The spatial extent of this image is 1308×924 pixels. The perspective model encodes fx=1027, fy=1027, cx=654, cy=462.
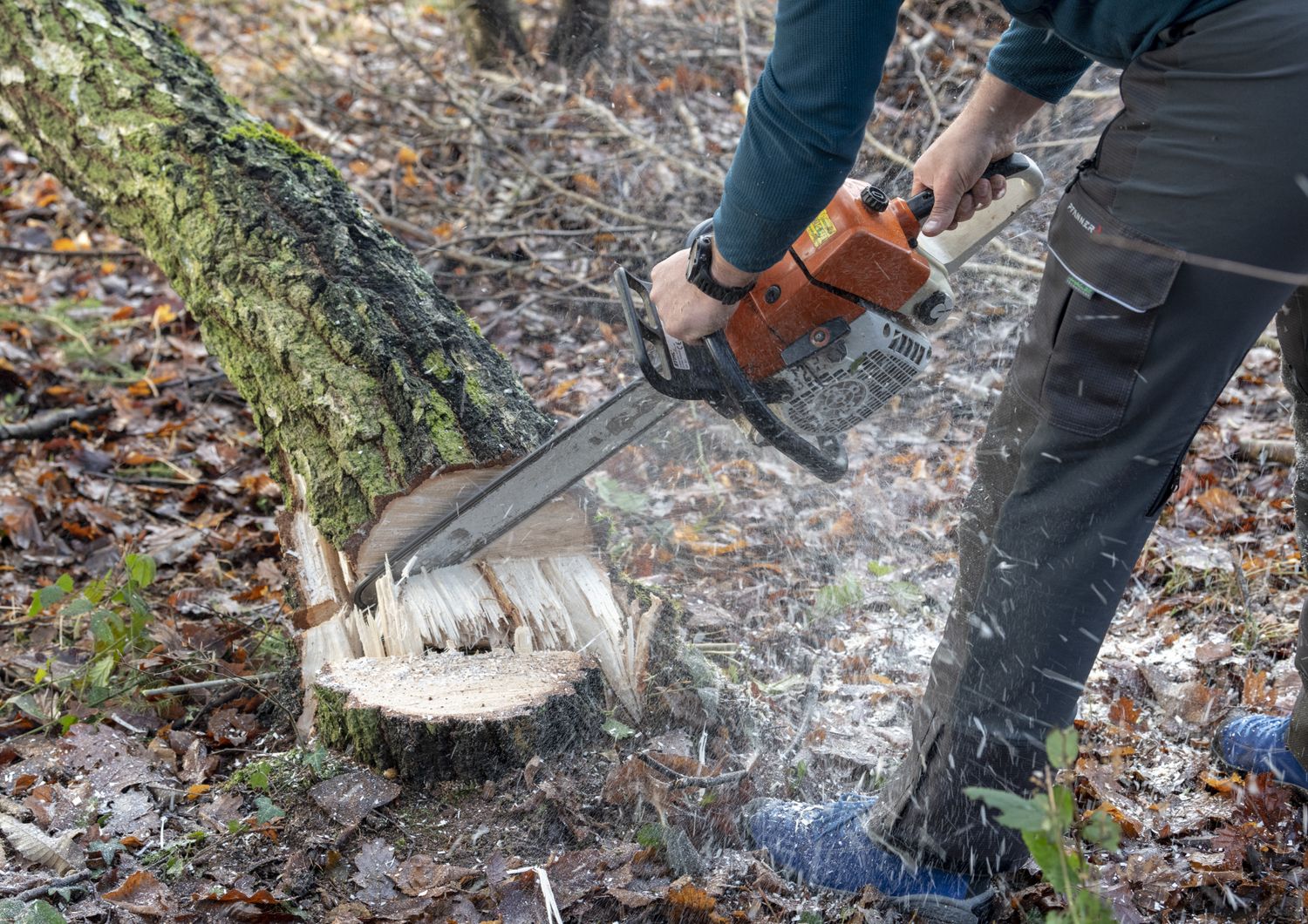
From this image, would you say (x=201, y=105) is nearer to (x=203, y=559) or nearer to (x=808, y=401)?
(x=203, y=559)

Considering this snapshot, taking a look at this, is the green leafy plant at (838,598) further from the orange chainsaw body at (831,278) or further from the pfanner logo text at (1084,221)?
the pfanner logo text at (1084,221)

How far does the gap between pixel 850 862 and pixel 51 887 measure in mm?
1626

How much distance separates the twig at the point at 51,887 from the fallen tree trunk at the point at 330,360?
2.34 feet

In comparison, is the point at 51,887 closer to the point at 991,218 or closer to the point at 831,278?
the point at 831,278

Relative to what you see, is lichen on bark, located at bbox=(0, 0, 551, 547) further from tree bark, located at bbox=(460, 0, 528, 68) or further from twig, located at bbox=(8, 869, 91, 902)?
tree bark, located at bbox=(460, 0, 528, 68)

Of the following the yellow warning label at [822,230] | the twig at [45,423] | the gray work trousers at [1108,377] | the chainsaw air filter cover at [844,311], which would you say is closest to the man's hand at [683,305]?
the chainsaw air filter cover at [844,311]

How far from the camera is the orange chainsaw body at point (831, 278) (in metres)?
2.24

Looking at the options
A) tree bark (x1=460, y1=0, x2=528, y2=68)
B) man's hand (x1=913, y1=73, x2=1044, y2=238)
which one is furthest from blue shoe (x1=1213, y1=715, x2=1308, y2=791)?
tree bark (x1=460, y1=0, x2=528, y2=68)

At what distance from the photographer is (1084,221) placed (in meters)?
1.71

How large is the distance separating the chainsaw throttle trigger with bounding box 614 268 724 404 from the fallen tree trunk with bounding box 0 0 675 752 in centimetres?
61

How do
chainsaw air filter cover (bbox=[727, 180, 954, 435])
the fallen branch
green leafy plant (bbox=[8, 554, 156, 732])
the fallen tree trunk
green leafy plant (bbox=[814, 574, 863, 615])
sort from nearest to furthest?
1. chainsaw air filter cover (bbox=[727, 180, 954, 435])
2. the fallen tree trunk
3. green leafy plant (bbox=[8, 554, 156, 732])
4. green leafy plant (bbox=[814, 574, 863, 615])
5. the fallen branch

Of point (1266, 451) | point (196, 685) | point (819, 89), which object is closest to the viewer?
point (819, 89)

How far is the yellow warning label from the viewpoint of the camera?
224 cm

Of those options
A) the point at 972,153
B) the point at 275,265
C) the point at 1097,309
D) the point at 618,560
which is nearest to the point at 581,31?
the point at 275,265
